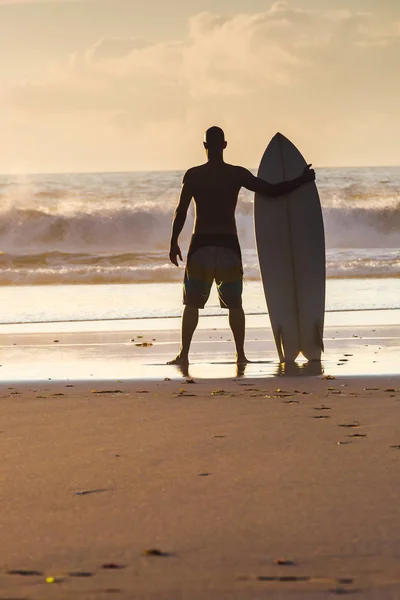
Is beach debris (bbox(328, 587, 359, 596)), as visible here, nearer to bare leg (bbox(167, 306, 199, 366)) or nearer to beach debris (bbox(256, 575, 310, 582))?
beach debris (bbox(256, 575, 310, 582))

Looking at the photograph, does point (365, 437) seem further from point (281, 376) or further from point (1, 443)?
point (281, 376)

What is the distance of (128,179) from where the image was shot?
55.5 m

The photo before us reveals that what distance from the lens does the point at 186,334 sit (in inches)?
302

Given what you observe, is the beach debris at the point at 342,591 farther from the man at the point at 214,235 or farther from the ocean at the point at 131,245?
the ocean at the point at 131,245

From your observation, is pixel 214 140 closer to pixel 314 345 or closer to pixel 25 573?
pixel 314 345

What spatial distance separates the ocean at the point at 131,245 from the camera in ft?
45.6

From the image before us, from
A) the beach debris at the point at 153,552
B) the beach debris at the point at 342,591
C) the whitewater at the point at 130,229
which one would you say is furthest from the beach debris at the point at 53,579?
the whitewater at the point at 130,229

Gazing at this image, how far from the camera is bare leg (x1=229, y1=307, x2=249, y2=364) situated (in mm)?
7625

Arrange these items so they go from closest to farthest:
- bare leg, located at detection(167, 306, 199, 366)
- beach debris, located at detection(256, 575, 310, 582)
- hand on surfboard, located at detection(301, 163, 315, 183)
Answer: beach debris, located at detection(256, 575, 310, 582) < bare leg, located at detection(167, 306, 199, 366) < hand on surfboard, located at detection(301, 163, 315, 183)

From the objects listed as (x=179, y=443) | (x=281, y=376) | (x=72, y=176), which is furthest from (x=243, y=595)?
(x=72, y=176)

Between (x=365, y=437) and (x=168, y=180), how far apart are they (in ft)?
163

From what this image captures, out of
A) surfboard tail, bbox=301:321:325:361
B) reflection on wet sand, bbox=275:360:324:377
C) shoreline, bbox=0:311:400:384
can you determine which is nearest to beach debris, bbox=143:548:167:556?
shoreline, bbox=0:311:400:384

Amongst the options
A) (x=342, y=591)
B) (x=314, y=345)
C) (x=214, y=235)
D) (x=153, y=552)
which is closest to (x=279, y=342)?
(x=314, y=345)

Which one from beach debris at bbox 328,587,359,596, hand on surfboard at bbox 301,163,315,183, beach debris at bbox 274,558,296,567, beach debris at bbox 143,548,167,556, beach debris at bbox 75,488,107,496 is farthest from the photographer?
hand on surfboard at bbox 301,163,315,183
